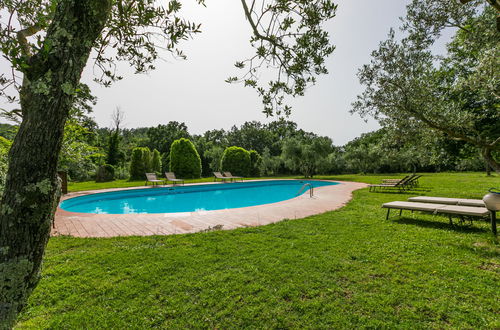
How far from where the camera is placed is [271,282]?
2918mm

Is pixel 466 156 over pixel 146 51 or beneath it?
beneath

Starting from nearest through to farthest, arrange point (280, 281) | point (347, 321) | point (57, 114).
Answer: point (57, 114) → point (347, 321) → point (280, 281)

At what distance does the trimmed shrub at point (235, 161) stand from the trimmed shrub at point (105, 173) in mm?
10510

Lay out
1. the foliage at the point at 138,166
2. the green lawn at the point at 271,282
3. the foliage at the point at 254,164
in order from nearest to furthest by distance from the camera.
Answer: the green lawn at the point at 271,282
the foliage at the point at 138,166
the foliage at the point at 254,164

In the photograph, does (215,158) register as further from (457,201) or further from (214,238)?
(457,201)

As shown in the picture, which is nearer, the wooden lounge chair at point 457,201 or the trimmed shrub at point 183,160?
the wooden lounge chair at point 457,201

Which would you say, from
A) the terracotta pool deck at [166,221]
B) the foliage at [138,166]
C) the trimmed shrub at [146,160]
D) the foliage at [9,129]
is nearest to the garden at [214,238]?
the terracotta pool deck at [166,221]

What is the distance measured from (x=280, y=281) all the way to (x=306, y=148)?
20.7m

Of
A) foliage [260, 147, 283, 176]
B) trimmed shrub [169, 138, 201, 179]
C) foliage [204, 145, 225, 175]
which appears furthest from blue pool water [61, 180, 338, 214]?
foliage [204, 145, 225, 175]

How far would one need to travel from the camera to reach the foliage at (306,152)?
74.3 ft

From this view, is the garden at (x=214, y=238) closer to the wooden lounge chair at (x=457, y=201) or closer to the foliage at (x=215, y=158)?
the wooden lounge chair at (x=457, y=201)

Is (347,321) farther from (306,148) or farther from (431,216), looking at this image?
(306,148)

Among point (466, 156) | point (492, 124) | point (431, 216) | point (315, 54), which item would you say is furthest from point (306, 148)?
point (315, 54)

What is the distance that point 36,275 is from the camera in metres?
1.25
